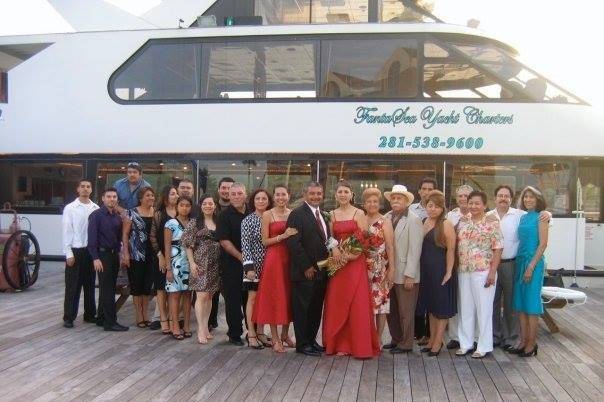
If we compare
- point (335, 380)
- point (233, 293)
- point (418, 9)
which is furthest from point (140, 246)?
point (418, 9)

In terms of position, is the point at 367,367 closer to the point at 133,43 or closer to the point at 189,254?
the point at 189,254

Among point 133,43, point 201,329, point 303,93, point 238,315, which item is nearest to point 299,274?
point 238,315

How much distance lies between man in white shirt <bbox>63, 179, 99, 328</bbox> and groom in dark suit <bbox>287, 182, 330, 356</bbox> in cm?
264

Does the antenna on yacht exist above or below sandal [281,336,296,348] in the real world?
above

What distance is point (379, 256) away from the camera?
18.6ft

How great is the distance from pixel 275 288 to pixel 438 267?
1.57 meters

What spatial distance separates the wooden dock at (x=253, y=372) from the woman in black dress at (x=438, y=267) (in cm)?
38

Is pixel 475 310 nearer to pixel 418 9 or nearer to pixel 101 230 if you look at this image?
pixel 101 230

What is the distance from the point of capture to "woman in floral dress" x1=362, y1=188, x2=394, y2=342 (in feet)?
18.4

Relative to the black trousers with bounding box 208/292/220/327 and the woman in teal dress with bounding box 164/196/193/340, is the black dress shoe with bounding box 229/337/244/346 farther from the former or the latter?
the black trousers with bounding box 208/292/220/327

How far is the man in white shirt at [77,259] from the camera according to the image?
6684mm

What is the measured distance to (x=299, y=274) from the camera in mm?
5613

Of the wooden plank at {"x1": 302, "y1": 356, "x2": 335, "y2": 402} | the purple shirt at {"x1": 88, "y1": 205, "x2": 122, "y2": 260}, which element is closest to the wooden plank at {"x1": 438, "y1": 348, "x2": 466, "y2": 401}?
the wooden plank at {"x1": 302, "y1": 356, "x2": 335, "y2": 402}

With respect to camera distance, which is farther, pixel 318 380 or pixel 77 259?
pixel 77 259
